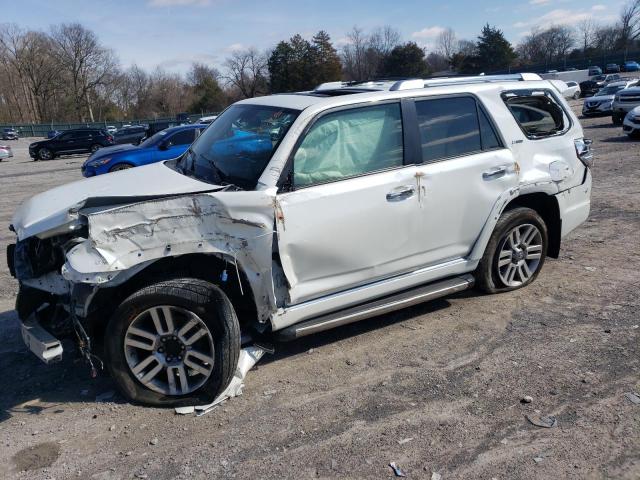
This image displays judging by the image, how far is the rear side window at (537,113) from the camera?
198 inches

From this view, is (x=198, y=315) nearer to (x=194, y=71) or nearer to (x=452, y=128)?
(x=452, y=128)

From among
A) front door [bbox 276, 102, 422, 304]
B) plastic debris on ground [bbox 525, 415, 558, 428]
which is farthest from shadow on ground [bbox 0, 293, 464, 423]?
plastic debris on ground [bbox 525, 415, 558, 428]

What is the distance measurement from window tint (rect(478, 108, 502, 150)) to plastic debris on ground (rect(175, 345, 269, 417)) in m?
2.63

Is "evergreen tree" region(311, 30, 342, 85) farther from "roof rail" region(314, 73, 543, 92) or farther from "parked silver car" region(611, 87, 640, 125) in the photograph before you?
"roof rail" region(314, 73, 543, 92)

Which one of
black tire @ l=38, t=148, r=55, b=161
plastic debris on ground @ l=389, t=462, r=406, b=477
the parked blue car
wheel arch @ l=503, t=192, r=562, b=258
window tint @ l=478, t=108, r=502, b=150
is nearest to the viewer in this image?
plastic debris on ground @ l=389, t=462, r=406, b=477

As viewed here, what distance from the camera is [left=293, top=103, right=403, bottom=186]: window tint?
394 centimetres

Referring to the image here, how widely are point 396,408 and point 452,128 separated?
2403 mm

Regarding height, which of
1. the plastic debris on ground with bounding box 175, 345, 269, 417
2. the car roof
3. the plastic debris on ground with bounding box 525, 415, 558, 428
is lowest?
the plastic debris on ground with bounding box 525, 415, 558, 428

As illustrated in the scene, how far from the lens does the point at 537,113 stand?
520cm

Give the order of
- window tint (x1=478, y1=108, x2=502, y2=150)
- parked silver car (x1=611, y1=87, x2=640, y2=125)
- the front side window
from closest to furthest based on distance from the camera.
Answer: window tint (x1=478, y1=108, x2=502, y2=150), the front side window, parked silver car (x1=611, y1=87, x2=640, y2=125)

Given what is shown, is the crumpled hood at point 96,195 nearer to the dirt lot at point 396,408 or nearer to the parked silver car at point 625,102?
the dirt lot at point 396,408

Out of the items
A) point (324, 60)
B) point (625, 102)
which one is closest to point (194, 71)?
point (324, 60)

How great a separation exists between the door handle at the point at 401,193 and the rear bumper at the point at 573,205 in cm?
186

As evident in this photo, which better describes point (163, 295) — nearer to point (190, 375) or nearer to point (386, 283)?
point (190, 375)
